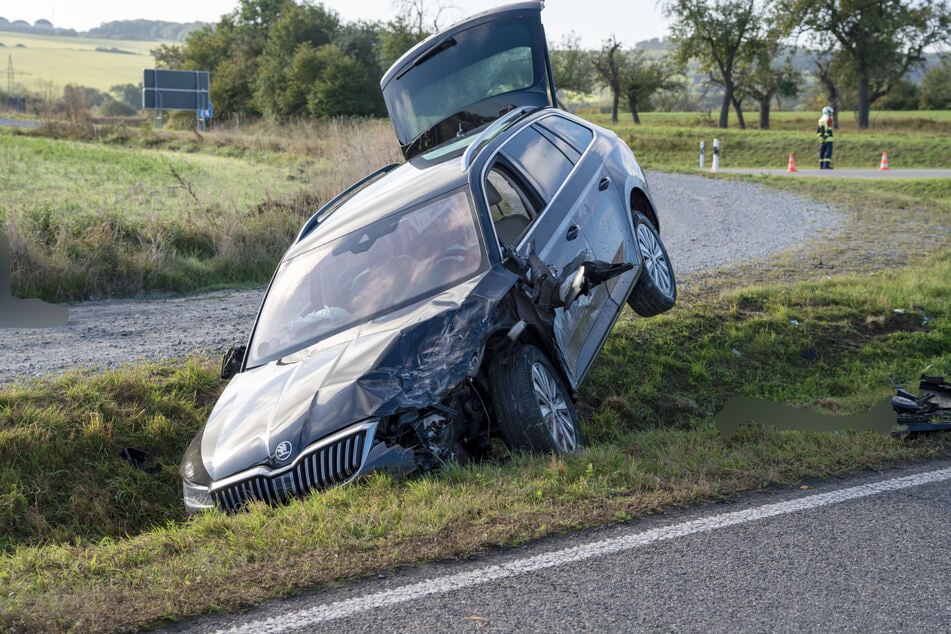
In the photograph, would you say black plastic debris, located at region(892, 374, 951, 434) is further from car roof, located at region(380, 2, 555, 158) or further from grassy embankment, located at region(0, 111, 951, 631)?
car roof, located at region(380, 2, 555, 158)

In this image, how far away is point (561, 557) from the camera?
156 inches

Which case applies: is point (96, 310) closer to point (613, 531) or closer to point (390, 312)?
point (390, 312)

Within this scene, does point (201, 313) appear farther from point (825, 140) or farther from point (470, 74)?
point (825, 140)

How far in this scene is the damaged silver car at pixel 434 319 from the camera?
15.4 ft

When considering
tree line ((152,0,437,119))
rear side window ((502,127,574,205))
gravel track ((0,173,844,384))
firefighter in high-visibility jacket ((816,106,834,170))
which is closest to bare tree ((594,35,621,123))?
tree line ((152,0,437,119))

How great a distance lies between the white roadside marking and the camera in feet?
11.5

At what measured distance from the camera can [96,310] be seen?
32.8 feet

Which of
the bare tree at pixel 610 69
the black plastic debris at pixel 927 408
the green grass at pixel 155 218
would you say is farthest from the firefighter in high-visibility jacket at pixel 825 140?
the bare tree at pixel 610 69

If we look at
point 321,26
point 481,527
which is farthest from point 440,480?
point 321,26

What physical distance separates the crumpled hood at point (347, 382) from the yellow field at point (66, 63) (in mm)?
95050

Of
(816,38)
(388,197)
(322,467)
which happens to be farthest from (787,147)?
(322,467)

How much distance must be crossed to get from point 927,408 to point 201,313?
7.02m

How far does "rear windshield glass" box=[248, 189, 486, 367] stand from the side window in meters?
0.30

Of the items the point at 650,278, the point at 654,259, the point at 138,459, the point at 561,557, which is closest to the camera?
the point at 561,557
